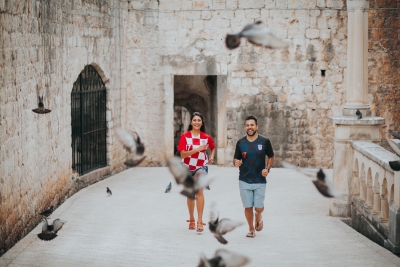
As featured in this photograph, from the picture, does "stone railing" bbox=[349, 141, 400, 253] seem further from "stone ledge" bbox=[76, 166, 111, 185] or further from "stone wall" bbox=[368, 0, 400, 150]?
"stone wall" bbox=[368, 0, 400, 150]

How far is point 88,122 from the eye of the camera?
48.5 ft

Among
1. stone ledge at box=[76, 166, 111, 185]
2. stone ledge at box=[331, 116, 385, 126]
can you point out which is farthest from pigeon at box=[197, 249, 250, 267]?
stone ledge at box=[76, 166, 111, 185]

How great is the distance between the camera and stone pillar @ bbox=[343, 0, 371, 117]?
1126 centimetres

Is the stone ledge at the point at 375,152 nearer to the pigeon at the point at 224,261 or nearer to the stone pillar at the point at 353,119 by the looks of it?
the stone pillar at the point at 353,119

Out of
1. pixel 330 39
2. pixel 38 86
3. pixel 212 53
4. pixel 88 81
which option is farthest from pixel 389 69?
pixel 38 86

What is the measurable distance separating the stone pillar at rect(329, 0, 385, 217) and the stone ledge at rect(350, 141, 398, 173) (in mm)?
218

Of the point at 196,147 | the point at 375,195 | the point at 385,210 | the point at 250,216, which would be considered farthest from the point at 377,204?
the point at 196,147

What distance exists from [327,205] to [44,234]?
4833mm

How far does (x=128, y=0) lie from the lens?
16.1m

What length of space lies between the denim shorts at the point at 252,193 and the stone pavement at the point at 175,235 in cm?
47

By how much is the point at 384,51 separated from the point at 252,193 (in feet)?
25.3

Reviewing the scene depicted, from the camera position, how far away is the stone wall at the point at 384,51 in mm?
15992

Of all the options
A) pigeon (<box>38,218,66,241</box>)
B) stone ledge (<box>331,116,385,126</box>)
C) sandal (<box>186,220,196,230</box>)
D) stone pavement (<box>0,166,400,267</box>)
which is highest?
stone ledge (<box>331,116,385,126</box>)

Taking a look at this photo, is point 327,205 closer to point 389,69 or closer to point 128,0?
point 389,69
